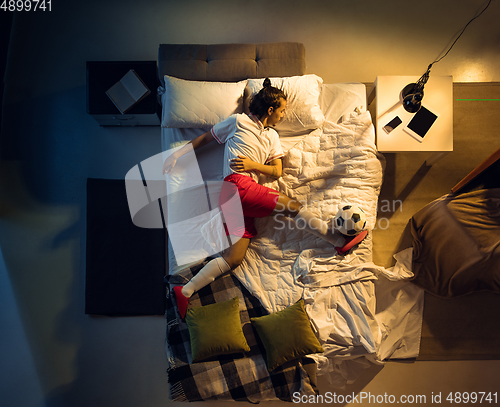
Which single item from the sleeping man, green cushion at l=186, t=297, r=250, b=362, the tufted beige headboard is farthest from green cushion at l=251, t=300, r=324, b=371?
the tufted beige headboard

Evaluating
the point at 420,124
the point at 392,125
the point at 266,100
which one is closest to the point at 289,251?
the point at 266,100

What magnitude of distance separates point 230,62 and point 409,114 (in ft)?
4.33

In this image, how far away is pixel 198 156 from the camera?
212cm

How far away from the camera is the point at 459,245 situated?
181 centimetres

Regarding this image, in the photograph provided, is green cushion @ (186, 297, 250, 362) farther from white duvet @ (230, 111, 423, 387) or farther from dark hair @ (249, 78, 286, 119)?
dark hair @ (249, 78, 286, 119)

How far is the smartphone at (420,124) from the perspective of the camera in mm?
1949

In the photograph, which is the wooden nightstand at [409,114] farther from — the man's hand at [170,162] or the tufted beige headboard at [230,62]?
the man's hand at [170,162]

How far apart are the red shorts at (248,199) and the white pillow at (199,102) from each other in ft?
1.65

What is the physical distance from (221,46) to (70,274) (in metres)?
2.11

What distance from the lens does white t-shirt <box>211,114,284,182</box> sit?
190cm

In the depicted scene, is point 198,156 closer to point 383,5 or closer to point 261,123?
point 261,123

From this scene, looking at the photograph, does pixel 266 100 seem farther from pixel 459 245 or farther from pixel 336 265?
pixel 459 245

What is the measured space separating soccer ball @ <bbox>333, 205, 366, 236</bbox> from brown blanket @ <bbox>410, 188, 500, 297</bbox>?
1.88 ft

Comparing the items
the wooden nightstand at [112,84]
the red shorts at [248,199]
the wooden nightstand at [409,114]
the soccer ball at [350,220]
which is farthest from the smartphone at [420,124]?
the wooden nightstand at [112,84]
